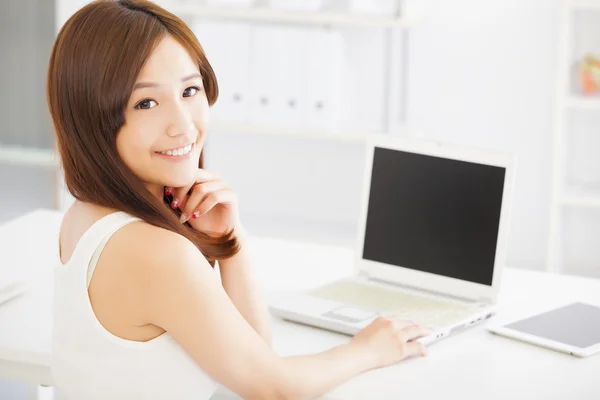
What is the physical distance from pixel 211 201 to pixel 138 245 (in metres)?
0.35

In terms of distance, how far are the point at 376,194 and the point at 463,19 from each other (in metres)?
1.87

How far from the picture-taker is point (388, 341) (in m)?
1.72

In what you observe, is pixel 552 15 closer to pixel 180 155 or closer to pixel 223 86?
pixel 223 86

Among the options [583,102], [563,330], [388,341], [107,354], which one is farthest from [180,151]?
[583,102]

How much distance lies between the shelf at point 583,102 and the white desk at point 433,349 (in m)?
1.33

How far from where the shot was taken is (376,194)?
6.88ft

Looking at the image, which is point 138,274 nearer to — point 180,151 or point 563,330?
point 180,151

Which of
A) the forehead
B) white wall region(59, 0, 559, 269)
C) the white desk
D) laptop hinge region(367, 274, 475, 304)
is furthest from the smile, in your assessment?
white wall region(59, 0, 559, 269)

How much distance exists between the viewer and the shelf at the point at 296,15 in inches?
138

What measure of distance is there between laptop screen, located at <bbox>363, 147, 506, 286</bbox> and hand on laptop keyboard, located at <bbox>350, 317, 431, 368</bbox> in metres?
0.26

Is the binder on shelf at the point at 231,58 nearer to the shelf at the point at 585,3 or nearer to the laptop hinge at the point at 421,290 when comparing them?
the shelf at the point at 585,3

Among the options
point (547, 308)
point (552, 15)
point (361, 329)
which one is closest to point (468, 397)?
point (361, 329)

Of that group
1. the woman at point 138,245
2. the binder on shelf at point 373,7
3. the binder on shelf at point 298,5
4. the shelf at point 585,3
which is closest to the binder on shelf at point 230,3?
the binder on shelf at point 298,5

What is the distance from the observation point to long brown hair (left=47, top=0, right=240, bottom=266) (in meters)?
1.46
